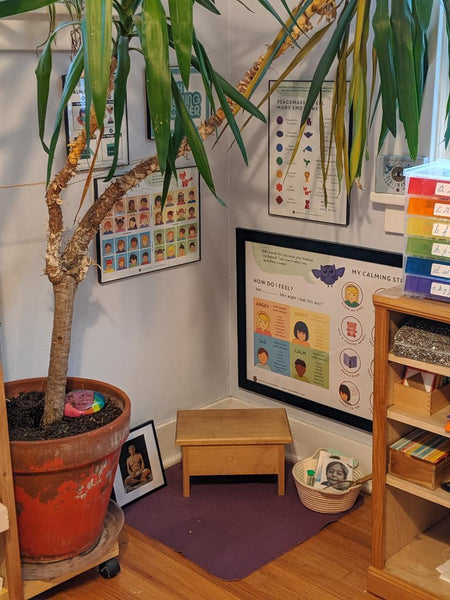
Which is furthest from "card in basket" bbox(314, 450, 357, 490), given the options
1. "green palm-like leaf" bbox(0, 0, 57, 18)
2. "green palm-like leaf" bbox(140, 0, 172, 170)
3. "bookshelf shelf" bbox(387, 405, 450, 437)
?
"green palm-like leaf" bbox(0, 0, 57, 18)

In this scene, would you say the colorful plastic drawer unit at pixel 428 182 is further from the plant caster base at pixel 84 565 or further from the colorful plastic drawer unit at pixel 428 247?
the plant caster base at pixel 84 565

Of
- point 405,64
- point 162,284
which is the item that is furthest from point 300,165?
point 405,64

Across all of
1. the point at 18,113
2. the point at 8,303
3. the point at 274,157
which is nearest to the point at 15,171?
the point at 18,113

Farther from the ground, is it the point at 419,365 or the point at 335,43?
the point at 335,43

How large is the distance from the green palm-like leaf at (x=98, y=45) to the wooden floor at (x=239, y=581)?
5.03 feet

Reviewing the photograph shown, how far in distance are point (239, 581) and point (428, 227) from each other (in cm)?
124

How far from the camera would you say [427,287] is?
2268 millimetres

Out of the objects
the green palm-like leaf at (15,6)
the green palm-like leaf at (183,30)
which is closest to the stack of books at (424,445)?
the green palm-like leaf at (183,30)

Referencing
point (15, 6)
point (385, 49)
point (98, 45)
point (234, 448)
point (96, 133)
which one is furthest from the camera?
point (234, 448)

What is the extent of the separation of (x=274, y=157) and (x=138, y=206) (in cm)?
55

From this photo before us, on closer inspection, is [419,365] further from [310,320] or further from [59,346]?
[59,346]

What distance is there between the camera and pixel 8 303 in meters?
2.65

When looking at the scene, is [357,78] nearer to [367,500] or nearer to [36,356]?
[36,356]

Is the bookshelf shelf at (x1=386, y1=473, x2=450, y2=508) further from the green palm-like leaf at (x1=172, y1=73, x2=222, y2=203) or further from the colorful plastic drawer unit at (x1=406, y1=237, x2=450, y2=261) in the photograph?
the green palm-like leaf at (x1=172, y1=73, x2=222, y2=203)
